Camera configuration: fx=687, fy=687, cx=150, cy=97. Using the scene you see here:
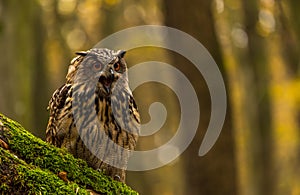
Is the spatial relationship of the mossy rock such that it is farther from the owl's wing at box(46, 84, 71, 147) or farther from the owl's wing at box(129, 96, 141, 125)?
the owl's wing at box(129, 96, 141, 125)

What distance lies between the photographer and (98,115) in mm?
4828

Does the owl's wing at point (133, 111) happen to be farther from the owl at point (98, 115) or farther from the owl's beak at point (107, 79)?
the owl's beak at point (107, 79)

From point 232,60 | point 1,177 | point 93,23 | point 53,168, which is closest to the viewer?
point 1,177

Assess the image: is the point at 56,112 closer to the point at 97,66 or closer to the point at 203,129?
the point at 97,66

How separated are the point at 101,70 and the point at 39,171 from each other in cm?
169

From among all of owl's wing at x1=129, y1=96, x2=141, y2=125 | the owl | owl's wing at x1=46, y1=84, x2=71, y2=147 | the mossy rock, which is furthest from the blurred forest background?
the mossy rock

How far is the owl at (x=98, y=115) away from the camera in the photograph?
15.7 feet

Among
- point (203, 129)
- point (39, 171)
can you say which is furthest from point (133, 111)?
point (203, 129)

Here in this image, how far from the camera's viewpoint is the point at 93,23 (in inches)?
731

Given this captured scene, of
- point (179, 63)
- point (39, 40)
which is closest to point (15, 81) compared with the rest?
point (179, 63)

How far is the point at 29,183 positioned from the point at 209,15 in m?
6.43

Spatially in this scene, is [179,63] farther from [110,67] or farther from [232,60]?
[232,60]

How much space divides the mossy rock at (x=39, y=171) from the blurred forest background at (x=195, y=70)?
5.31 m

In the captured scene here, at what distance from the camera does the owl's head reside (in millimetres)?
4988
